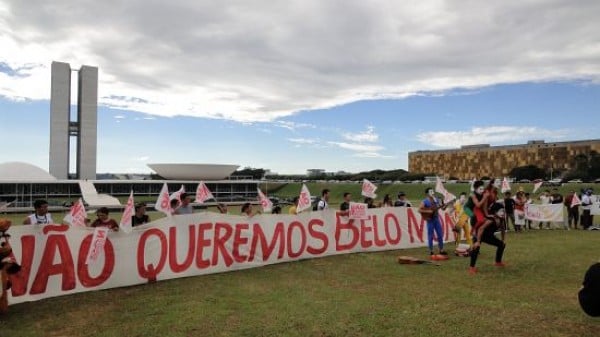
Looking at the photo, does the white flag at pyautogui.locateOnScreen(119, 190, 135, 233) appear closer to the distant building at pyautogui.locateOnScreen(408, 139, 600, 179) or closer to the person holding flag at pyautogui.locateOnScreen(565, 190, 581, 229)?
the person holding flag at pyautogui.locateOnScreen(565, 190, 581, 229)

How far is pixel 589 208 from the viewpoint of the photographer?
20469 millimetres

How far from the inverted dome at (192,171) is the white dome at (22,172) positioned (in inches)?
805

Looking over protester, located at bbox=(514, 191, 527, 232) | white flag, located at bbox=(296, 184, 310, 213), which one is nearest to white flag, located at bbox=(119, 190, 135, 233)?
white flag, located at bbox=(296, 184, 310, 213)

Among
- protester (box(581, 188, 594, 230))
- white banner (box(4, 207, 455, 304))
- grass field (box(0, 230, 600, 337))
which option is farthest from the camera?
protester (box(581, 188, 594, 230))

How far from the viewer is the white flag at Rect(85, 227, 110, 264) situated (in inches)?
351

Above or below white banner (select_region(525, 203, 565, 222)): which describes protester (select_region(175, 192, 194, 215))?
above

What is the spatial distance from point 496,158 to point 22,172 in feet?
386

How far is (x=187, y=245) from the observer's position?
33.9ft

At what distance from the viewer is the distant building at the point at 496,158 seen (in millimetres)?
117188

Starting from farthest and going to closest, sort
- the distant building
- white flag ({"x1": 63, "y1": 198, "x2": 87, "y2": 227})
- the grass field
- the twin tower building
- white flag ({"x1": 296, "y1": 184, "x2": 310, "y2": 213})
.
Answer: the distant building → the twin tower building → white flag ({"x1": 296, "y1": 184, "x2": 310, "y2": 213}) → white flag ({"x1": 63, "y1": 198, "x2": 87, "y2": 227}) → the grass field

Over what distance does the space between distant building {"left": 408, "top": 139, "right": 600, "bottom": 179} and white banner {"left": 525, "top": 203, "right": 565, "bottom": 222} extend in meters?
102

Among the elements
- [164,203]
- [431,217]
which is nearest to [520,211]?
[431,217]

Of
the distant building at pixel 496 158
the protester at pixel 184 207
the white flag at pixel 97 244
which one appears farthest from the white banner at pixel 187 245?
the distant building at pixel 496 158

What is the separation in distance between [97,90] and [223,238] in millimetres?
86782
